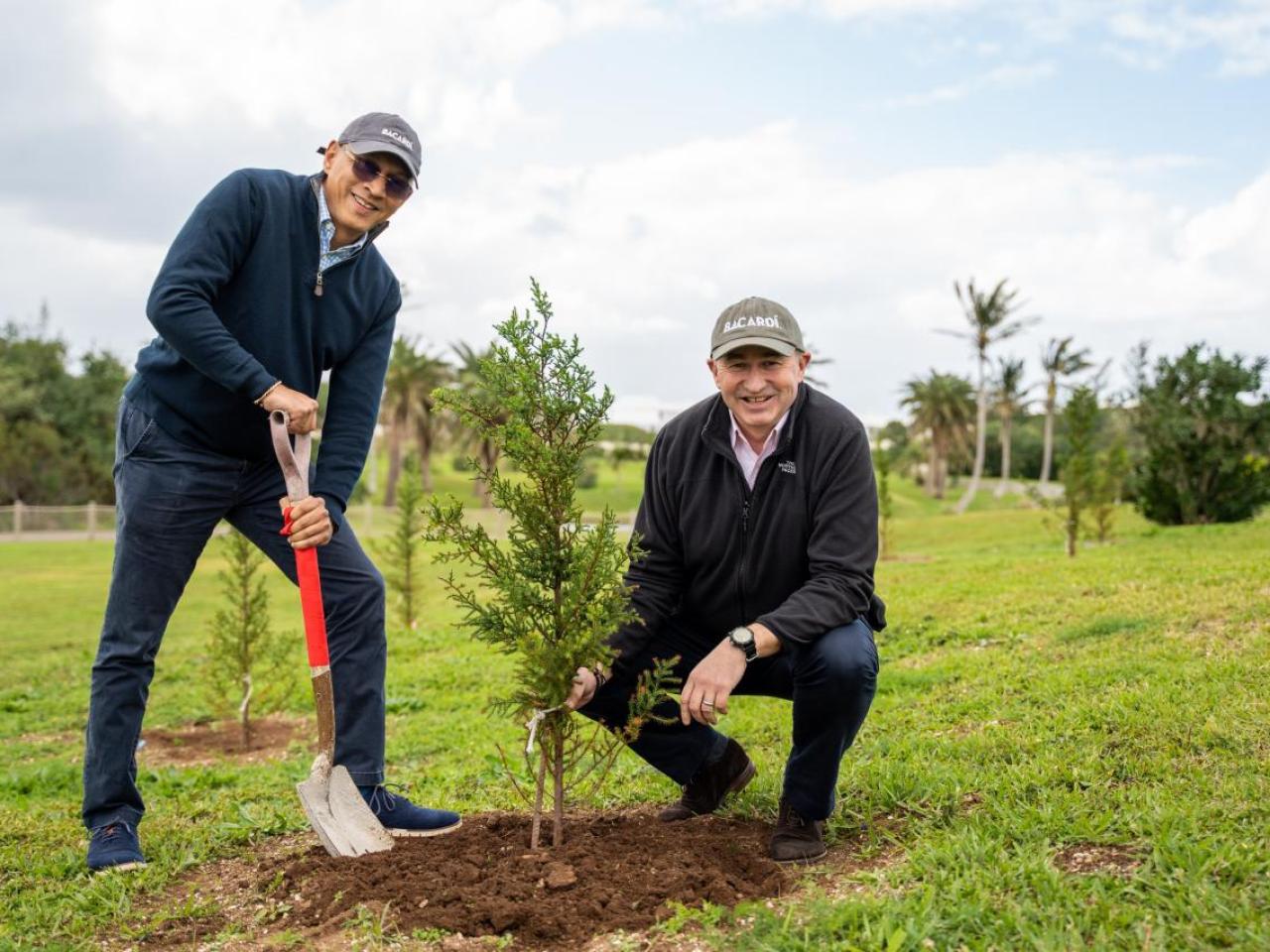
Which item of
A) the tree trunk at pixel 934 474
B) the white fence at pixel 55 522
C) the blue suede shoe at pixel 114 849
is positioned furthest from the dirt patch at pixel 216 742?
the tree trunk at pixel 934 474

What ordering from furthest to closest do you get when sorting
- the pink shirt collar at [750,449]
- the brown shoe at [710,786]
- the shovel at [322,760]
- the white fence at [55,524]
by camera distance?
the white fence at [55,524]
the brown shoe at [710,786]
the pink shirt collar at [750,449]
the shovel at [322,760]

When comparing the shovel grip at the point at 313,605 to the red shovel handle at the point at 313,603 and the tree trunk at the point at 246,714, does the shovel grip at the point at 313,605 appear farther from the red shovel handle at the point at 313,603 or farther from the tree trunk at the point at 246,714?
the tree trunk at the point at 246,714

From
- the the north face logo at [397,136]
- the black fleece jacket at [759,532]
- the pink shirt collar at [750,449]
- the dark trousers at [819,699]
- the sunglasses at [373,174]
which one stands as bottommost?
the dark trousers at [819,699]

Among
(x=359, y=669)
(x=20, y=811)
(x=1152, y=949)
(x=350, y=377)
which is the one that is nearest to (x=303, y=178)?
(x=350, y=377)

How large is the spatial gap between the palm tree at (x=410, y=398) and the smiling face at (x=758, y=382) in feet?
180

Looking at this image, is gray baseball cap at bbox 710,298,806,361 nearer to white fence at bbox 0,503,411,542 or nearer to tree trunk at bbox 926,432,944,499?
white fence at bbox 0,503,411,542

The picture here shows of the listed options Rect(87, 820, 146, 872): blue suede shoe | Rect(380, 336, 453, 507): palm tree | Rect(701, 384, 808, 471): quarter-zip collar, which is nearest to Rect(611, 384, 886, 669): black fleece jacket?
Rect(701, 384, 808, 471): quarter-zip collar

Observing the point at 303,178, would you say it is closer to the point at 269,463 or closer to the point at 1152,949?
the point at 269,463

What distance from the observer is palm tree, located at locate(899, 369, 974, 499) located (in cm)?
7825

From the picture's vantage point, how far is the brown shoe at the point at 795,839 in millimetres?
4006

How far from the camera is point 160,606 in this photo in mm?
4441

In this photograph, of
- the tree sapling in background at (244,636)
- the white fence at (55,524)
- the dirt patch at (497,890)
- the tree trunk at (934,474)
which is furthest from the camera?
the tree trunk at (934,474)

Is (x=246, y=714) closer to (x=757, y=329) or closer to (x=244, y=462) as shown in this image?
(x=244, y=462)

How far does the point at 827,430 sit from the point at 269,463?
7.78 ft
